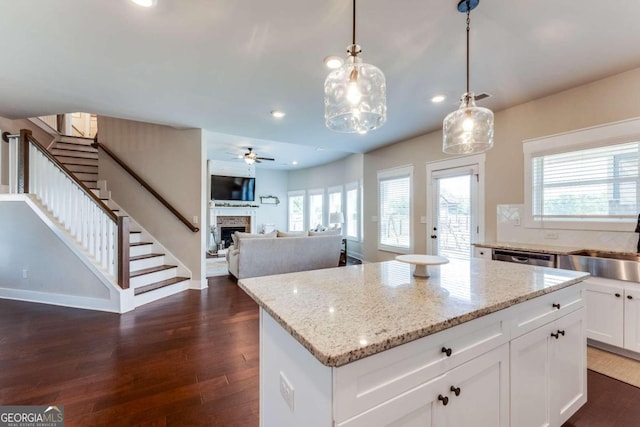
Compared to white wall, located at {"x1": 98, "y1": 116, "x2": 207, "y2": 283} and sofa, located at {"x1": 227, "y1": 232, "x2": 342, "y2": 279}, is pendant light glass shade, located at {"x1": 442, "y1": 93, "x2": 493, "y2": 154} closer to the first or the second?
sofa, located at {"x1": 227, "y1": 232, "x2": 342, "y2": 279}

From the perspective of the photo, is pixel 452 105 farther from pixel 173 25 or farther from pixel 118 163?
pixel 118 163

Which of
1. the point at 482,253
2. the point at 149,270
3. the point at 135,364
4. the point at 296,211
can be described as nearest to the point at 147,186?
the point at 149,270

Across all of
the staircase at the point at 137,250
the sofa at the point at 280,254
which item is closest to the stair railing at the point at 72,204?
the staircase at the point at 137,250

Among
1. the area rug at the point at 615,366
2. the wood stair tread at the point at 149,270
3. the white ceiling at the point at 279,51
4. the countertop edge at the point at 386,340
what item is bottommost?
the area rug at the point at 615,366

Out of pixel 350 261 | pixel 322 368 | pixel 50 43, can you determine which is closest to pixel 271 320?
pixel 322 368

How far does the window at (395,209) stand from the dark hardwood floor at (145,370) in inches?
124

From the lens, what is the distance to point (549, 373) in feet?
4.86

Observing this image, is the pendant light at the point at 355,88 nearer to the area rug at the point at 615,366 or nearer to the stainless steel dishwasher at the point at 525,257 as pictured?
the stainless steel dishwasher at the point at 525,257

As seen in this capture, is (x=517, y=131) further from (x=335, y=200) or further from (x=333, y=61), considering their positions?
Answer: (x=335, y=200)

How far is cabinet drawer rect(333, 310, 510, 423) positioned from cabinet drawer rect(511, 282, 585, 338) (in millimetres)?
192

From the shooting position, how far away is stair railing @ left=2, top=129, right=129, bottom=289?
140 inches

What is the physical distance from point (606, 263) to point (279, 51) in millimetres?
3344

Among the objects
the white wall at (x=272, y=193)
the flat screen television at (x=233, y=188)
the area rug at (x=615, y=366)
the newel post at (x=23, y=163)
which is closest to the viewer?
A: the area rug at (x=615, y=366)

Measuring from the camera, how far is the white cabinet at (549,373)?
1322 mm
